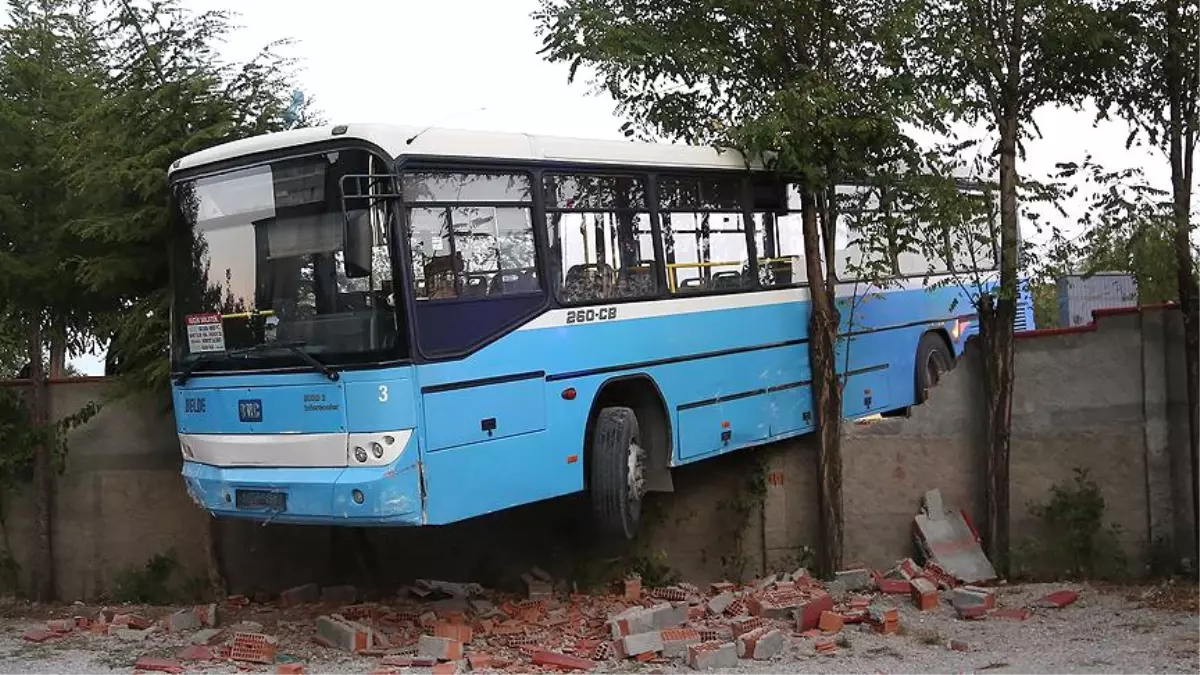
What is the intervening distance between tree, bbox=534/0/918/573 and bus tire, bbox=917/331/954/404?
1881mm

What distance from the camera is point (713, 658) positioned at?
325 inches

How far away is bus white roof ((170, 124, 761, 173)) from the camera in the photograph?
7.90 metres

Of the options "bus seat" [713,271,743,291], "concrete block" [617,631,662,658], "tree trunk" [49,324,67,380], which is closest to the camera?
"concrete block" [617,631,662,658]

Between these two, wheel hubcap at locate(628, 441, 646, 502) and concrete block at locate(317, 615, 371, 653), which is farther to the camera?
wheel hubcap at locate(628, 441, 646, 502)

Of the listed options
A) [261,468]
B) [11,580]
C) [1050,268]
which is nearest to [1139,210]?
[1050,268]

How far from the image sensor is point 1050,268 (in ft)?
35.2

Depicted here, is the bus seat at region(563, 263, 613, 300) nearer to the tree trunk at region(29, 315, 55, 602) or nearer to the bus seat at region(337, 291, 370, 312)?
the bus seat at region(337, 291, 370, 312)

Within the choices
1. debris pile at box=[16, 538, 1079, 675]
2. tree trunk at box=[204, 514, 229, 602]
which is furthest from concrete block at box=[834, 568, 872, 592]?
tree trunk at box=[204, 514, 229, 602]

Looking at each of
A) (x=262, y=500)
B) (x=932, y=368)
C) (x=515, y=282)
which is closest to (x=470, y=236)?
(x=515, y=282)

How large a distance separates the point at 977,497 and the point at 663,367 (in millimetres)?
3356

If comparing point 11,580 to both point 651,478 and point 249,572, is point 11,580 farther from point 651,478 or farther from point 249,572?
point 651,478

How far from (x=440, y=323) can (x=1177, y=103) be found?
21.1 ft

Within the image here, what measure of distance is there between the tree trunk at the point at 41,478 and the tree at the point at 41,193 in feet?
0.03

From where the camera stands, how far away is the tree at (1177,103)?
9883 millimetres
